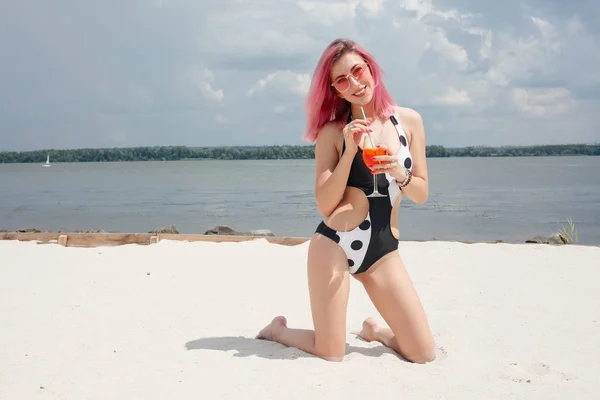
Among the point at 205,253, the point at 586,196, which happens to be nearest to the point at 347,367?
the point at 205,253

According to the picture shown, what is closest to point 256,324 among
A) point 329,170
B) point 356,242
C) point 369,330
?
point 369,330

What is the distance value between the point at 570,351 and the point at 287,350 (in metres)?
1.68

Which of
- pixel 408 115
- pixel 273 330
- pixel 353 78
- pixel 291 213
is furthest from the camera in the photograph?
pixel 291 213

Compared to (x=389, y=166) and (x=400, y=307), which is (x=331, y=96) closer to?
(x=389, y=166)

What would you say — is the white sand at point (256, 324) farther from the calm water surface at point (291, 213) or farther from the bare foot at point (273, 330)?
the calm water surface at point (291, 213)

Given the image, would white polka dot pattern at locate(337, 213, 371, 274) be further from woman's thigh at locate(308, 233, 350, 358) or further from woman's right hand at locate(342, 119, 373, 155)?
woman's right hand at locate(342, 119, 373, 155)

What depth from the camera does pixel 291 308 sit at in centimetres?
507

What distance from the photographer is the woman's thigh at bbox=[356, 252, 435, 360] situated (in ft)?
Result: 12.1

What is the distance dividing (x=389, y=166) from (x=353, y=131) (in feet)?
0.86

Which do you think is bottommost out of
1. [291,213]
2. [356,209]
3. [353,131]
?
[291,213]

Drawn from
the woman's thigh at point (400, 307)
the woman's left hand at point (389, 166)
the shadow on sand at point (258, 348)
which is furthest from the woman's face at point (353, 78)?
the shadow on sand at point (258, 348)

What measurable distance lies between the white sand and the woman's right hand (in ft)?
3.88

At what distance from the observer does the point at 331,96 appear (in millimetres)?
3828

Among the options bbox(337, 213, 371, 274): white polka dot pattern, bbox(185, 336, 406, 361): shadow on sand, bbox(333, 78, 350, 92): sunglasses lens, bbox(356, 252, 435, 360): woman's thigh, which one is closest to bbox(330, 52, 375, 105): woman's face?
bbox(333, 78, 350, 92): sunglasses lens
